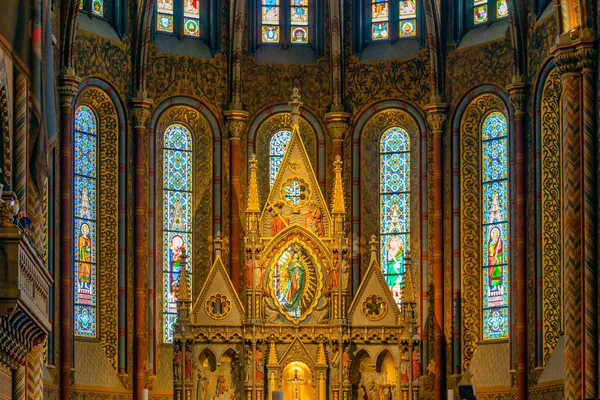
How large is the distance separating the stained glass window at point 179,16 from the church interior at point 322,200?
48mm

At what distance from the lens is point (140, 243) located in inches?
1347

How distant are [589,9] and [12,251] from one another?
43.3 feet

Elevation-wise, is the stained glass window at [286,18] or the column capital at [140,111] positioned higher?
the stained glass window at [286,18]

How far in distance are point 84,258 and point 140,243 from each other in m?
1.22

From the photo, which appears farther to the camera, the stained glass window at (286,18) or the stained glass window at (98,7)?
the stained glass window at (286,18)

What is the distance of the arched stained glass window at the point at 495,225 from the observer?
3381cm

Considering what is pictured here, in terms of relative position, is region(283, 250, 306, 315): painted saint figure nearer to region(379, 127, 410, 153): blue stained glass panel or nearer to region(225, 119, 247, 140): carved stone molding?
region(225, 119, 247, 140): carved stone molding

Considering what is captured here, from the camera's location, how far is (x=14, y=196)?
2323 centimetres

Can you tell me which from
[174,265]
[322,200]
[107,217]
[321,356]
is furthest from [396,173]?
[107,217]

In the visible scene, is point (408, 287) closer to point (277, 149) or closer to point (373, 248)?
point (373, 248)

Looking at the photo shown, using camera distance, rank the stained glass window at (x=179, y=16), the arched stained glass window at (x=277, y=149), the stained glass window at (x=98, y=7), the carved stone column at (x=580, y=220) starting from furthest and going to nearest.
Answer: the arched stained glass window at (x=277, y=149), the stained glass window at (x=179, y=16), the stained glass window at (x=98, y=7), the carved stone column at (x=580, y=220)

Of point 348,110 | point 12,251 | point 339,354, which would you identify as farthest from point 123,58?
point 12,251

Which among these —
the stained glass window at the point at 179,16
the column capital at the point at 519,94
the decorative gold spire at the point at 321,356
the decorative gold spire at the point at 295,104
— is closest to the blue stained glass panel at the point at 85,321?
the decorative gold spire at the point at 321,356

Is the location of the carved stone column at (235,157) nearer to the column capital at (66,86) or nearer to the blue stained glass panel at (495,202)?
the column capital at (66,86)
